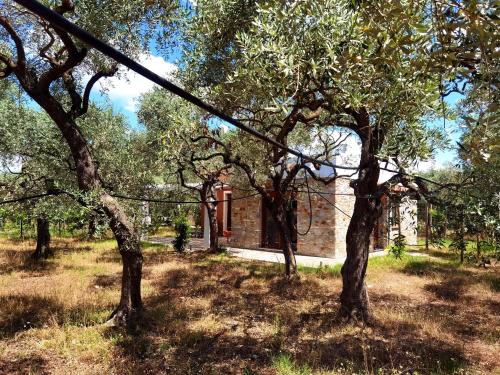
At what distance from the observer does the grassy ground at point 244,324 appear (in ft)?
18.8

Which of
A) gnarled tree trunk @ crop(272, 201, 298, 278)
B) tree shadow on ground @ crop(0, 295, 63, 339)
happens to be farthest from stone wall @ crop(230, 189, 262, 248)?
tree shadow on ground @ crop(0, 295, 63, 339)

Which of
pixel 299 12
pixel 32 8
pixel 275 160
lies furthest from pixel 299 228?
pixel 32 8

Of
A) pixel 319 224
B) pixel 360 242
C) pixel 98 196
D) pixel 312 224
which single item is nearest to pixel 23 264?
pixel 98 196

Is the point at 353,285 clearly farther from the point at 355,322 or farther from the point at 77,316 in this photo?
the point at 77,316

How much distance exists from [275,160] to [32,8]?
961 cm

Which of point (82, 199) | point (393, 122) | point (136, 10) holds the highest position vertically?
point (136, 10)

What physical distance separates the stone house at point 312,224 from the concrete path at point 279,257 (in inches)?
21.8

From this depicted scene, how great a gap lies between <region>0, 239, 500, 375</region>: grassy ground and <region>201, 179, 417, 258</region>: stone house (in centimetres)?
330

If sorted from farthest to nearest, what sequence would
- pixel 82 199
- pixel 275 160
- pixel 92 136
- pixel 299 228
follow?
pixel 299 228 → pixel 92 136 → pixel 275 160 → pixel 82 199

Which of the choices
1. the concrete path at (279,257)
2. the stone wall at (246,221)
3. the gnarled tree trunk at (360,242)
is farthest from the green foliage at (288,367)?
the stone wall at (246,221)

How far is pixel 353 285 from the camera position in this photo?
796 cm

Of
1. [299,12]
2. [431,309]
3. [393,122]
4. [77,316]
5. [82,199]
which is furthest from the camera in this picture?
[431,309]

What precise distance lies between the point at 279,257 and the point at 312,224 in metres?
2.28

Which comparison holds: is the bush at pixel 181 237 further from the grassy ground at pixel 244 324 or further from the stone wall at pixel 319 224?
the stone wall at pixel 319 224
